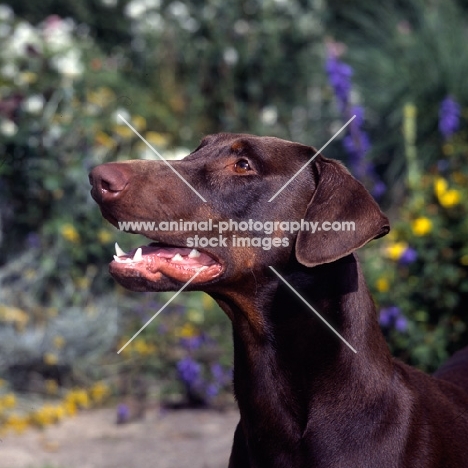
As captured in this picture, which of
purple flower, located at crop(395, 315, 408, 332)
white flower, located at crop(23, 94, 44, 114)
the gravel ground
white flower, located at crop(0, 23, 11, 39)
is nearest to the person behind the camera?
→ the gravel ground

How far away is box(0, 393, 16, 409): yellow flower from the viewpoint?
5422 millimetres

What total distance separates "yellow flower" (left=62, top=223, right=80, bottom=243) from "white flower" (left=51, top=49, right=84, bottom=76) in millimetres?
1247

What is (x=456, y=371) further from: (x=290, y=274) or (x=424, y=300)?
(x=424, y=300)

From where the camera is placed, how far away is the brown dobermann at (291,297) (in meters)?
2.78

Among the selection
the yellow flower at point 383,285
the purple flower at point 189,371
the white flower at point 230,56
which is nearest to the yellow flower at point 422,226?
the yellow flower at point 383,285

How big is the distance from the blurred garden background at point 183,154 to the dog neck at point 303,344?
237 cm

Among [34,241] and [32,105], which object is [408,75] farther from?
[34,241]

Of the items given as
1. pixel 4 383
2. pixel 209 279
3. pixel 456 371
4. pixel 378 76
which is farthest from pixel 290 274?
pixel 378 76

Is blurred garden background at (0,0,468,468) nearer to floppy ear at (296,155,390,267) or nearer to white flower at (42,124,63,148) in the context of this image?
white flower at (42,124,63,148)

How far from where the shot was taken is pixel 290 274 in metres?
2.98

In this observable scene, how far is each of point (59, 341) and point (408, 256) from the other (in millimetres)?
2398

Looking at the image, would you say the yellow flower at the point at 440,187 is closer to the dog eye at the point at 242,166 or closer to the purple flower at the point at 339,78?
the purple flower at the point at 339,78

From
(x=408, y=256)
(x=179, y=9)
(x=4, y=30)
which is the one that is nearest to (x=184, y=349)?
(x=408, y=256)

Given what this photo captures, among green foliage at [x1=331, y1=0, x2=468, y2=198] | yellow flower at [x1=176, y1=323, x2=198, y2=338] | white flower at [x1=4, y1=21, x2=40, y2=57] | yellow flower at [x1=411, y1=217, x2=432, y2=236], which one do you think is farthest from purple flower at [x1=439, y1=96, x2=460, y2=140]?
white flower at [x1=4, y1=21, x2=40, y2=57]
